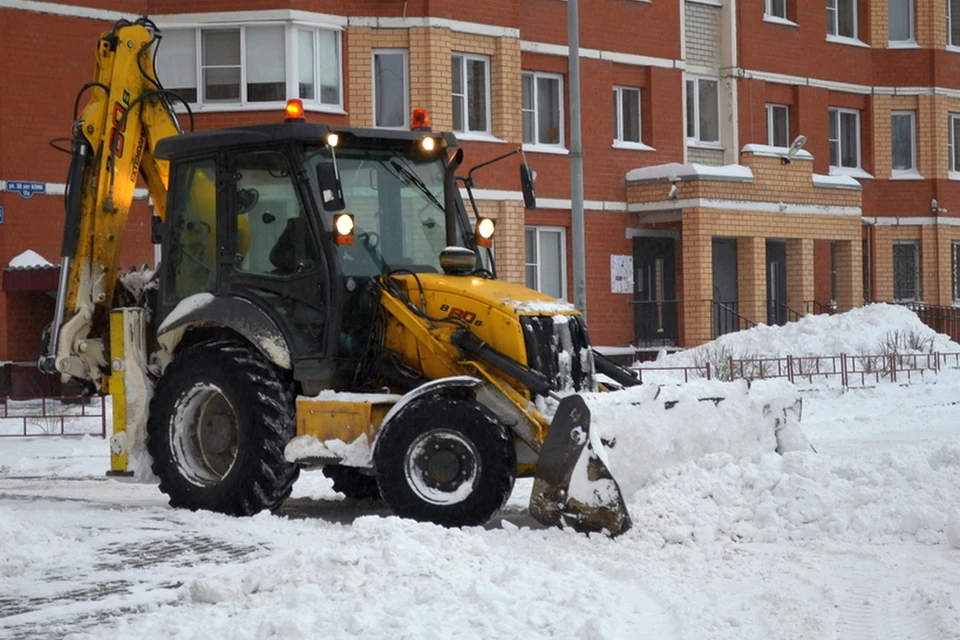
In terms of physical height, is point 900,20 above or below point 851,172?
above

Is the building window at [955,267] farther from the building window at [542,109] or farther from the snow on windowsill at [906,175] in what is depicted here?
the building window at [542,109]

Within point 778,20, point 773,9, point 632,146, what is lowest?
point 632,146

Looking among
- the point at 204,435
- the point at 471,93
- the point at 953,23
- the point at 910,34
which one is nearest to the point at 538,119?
the point at 471,93

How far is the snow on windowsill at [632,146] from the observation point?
3391 centimetres

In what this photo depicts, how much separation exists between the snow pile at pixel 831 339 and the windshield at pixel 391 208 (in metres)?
15.6

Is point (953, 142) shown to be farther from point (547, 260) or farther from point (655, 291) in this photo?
point (547, 260)

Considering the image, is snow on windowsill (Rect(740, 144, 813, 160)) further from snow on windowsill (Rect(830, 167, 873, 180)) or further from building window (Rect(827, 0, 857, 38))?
building window (Rect(827, 0, 857, 38))

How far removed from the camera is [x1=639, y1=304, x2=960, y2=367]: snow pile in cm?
2864

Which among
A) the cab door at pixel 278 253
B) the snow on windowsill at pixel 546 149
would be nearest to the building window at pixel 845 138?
the snow on windowsill at pixel 546 149

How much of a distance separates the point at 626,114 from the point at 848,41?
840 cm

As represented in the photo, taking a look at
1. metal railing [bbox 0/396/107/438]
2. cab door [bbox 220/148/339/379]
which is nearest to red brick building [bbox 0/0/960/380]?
metal railing [bbox 0/396/107/438]

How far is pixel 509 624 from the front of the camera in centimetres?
753

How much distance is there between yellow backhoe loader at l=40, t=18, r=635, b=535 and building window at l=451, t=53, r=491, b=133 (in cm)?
1748

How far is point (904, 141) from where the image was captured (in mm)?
41281
